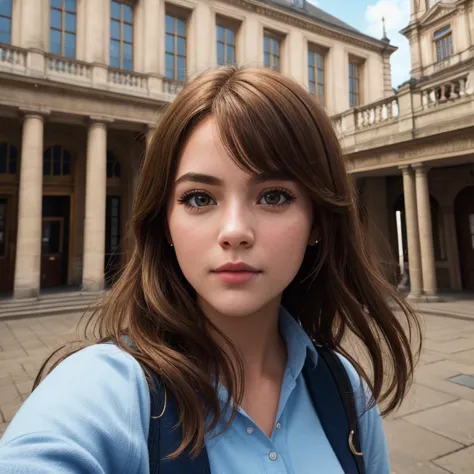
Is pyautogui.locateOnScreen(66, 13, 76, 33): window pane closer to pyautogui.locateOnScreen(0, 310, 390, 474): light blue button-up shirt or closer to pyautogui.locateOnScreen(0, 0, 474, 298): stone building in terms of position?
pyautogui.locateOnScreen(0, 0, 474, 298): stone building

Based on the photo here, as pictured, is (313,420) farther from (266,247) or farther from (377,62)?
(377,62)

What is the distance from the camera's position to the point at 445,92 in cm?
1081

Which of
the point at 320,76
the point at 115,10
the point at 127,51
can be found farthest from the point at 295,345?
the point at 320,76

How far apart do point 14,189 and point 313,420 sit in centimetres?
1735

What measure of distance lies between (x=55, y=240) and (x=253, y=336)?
1707 cm

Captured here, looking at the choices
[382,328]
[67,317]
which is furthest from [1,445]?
[67,317]

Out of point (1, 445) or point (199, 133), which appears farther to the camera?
point (199, 133)

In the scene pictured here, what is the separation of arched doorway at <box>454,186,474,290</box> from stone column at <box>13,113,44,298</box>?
53.4 feet

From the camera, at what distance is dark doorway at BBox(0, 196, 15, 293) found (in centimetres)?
1471

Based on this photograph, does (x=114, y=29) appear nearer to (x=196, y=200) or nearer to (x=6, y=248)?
(x=6, y=248)

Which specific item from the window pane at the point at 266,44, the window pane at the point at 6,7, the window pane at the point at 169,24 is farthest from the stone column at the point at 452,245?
the window pane at the point at 6,7

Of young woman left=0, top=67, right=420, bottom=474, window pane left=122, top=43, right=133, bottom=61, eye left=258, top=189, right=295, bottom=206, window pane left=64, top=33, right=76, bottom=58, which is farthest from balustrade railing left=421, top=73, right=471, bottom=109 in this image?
window pane left=64, top=33, right=76, bottom=58

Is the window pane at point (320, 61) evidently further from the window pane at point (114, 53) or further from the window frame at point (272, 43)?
the window pane at point (114, 53)

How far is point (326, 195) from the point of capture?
1.10 metres
